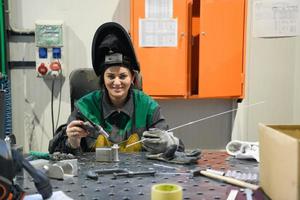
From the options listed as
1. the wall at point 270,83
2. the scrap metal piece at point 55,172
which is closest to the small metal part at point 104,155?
the scrap metal piece at point 55,172

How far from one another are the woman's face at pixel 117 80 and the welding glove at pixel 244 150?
0.60m

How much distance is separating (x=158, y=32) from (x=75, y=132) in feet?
4.25

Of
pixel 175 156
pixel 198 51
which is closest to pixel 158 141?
pixel 175 156

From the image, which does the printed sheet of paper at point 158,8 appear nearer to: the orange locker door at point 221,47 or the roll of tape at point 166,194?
the orange locker door at point 221,47

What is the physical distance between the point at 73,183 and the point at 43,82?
183 cm

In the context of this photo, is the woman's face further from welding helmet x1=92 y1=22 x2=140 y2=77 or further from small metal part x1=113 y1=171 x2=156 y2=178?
small metal part x1=113 y1=171 x2=156 y2=178

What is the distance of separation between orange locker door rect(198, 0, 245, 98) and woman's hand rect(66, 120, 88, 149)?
52.7 inches

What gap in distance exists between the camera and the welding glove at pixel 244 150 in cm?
146

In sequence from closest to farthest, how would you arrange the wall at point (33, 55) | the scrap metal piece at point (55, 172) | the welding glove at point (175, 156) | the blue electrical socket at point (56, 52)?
the scrap metal piece at point (55, 172)
the welding glove at point (175, 156)
the blue electrical socket at point (56, 52)
the wall at point (33, 55)

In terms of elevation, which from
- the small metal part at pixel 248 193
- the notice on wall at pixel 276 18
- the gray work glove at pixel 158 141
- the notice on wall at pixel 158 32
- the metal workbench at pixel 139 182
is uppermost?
the notice on wall at pixel 276 18

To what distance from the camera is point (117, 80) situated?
1772 millimetres

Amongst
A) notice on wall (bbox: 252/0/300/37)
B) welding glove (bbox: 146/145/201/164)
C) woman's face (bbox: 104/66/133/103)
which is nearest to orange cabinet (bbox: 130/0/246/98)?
notice on wall (bbox: 252/0/300/37)

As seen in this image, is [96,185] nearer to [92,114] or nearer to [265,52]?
[92,114]

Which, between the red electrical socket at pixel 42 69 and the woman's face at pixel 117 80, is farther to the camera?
the red electrical socket at pixel 42 69
